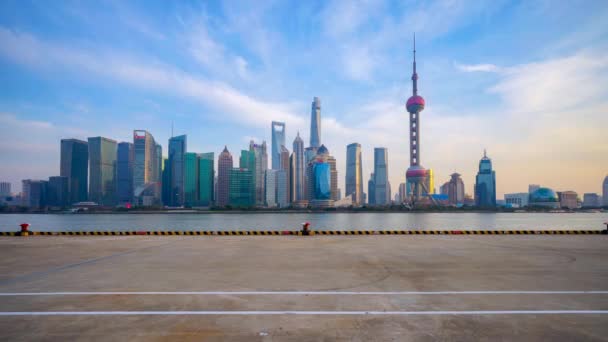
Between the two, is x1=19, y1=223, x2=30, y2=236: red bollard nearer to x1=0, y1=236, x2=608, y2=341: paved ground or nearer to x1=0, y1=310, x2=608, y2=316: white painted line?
x1=0, y1=236, x2=608, y2=341: paved ground

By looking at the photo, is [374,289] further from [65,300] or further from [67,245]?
[67,245]

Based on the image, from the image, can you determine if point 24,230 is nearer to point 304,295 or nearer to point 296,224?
point 304,295

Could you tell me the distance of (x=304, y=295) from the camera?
8961mm

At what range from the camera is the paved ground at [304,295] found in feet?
21.3

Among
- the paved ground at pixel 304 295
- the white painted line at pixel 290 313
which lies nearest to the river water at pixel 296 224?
the paved ground at pixel 304 295

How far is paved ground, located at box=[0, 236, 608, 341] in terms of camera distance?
6.49 metres

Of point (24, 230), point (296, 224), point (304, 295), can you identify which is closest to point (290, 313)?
point (304, 295)

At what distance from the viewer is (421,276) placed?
1115 cm

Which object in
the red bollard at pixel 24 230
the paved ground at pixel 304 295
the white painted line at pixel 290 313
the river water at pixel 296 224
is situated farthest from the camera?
the river water at pixel 296 224

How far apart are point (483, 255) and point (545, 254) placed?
124 inches

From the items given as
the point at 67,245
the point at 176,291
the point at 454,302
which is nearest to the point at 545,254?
the point at 454,302

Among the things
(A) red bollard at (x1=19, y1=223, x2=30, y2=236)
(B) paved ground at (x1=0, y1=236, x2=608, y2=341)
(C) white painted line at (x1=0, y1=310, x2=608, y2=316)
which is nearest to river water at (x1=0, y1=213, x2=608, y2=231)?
(A) red bollard at (x1=19, y1=223, x2=30, y2=236)

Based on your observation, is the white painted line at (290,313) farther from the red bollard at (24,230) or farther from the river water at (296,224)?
the river water at (296,224)

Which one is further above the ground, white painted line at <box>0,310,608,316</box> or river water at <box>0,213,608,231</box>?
white painted line at <box>0,310,608,316</box>
